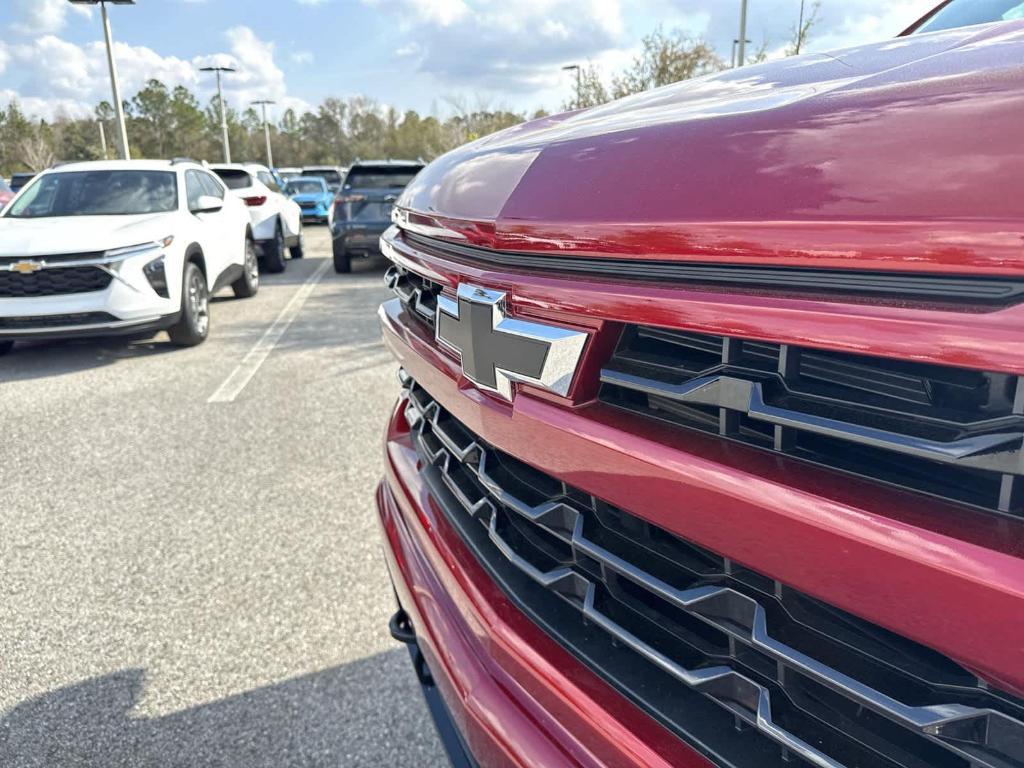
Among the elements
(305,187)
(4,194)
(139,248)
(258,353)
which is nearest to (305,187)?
(305,187)

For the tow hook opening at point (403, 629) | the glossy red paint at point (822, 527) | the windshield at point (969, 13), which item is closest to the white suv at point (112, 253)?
the tow hook opening at point (403, 629)

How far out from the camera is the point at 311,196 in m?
21.9

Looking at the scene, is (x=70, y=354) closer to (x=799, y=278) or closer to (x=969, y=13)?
(x=969, y=13)

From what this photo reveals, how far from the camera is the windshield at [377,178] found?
1102 cm

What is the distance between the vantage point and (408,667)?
2418 mm

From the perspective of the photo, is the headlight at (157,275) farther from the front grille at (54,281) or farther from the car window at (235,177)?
the car window at (235,177)

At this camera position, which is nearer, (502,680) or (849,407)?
(849,407)

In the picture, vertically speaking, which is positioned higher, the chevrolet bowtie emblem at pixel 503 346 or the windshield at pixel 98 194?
the windshield at pixel 98 194

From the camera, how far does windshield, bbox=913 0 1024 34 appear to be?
1.88 metres

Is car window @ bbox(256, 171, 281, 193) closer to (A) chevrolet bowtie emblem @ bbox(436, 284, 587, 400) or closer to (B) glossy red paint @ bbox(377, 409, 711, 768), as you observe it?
(B) glossy red paint @ bbox(377, 409, 711, 768)

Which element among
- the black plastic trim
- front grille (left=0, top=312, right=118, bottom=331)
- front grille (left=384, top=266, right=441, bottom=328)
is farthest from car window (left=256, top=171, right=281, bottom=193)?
the black plastic trim

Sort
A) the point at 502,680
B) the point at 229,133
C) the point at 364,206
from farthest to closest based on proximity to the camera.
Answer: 1. the point at 229,133
2. the point at 364,206
3. the point at 502,680

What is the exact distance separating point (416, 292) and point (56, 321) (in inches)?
216

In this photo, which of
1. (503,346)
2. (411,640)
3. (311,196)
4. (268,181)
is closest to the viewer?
(503,346)
